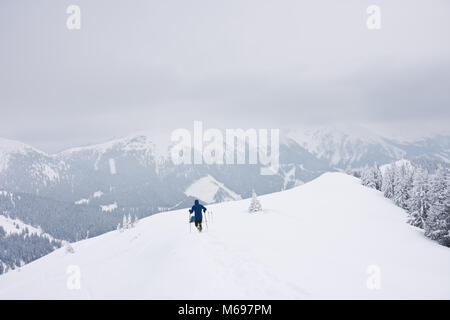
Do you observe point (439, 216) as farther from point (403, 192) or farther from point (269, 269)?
point (269, 269)

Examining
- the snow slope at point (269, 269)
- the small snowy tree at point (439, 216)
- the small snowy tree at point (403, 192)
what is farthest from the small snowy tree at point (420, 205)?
the small snowy tree at point (403, 192)

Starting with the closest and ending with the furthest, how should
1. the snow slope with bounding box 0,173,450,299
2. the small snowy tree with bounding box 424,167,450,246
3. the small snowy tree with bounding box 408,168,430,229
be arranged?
1. the snow slope with bounding box 0,173,450,299
2. the small snowy tree with bounding box 424,167,450,246
3. the small snowy tree with bounding box 408,168,430,229

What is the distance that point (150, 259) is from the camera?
1455cm

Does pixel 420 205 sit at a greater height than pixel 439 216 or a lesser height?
lesser

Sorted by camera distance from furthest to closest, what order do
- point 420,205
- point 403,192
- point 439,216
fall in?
1. point 403,192
2. point 420,205
3. point 439,216

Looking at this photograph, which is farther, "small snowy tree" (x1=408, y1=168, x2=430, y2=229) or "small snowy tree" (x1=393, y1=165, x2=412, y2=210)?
"small snowy tree" (x1=393, y1=165, x2=412, y2=210)

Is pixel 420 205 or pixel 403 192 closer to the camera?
pixel 420 205

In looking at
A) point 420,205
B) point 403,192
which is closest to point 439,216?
point 420,205

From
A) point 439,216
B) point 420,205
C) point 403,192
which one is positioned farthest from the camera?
point 403,192

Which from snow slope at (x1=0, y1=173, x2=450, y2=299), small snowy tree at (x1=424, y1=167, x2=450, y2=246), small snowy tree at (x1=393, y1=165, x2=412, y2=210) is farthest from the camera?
small snowy tree at (x1=393, y1=165, x2=412, y2=210)

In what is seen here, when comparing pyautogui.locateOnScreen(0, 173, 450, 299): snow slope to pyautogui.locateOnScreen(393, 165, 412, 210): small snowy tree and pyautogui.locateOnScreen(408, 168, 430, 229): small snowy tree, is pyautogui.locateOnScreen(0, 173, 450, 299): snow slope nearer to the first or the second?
pyautogui.locateOnScreen(408, 168, 430, 229): small snowy tree

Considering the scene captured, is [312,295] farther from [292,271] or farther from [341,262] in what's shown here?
[341,262]

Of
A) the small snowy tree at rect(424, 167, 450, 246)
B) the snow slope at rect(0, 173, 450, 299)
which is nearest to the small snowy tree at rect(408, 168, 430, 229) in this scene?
the small snowy tree at rect(424, 167, 450, 246)
